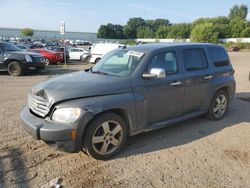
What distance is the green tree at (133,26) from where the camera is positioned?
135 m

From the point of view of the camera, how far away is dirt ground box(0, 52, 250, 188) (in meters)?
3.71

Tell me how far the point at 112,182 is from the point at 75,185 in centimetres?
48

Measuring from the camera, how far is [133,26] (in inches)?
5630

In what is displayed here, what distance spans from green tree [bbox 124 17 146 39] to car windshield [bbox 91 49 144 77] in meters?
131

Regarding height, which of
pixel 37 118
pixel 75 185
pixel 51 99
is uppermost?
pixel 51 99

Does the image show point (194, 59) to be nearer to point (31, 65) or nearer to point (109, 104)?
point (109, 104)

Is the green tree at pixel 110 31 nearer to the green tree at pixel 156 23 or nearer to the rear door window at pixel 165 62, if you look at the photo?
the green tree at pixel 156 23

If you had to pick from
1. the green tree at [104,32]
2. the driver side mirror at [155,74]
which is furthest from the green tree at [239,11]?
the driver side mirror at [155,74]

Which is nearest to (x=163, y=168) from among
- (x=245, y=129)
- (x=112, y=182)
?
(x=112, y=182)

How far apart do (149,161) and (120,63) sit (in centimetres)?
183

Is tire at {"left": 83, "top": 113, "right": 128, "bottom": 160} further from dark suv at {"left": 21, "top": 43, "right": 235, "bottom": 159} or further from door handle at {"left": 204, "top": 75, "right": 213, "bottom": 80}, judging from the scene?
door handle at {"left": 204, "top": 75, "right": 213, "bottom": 80}

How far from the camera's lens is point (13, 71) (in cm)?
1341

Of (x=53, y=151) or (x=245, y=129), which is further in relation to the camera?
(x=245, y=129)

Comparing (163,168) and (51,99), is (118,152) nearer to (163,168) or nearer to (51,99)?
(163,168)
